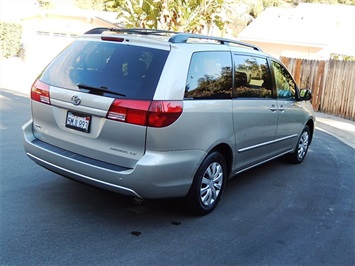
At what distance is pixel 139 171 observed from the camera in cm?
368

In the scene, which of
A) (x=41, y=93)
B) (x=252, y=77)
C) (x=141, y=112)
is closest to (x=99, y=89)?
(x=141, y=112)

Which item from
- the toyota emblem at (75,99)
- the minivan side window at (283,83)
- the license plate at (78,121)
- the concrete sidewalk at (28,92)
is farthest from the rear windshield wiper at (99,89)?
the concrete sidewalk at (28,92)

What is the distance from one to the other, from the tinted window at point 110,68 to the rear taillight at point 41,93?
0.25ft

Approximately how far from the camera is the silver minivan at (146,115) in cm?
372

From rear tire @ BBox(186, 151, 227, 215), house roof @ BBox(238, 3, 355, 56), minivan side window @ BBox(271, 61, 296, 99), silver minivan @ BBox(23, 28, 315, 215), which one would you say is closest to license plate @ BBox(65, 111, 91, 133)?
silver minivan @ BBox(23, 28, 315, 215)

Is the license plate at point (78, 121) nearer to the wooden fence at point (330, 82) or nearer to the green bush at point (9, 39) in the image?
the wooden fence at point (330, 82)

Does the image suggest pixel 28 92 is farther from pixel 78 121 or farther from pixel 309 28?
pixel 309 28

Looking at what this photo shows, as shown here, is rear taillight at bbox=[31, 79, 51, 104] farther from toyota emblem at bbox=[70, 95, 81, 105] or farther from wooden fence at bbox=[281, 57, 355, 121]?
wooden fence at bbox=[281, 57, 355, 121]

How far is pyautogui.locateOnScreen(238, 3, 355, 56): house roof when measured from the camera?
78.0 ft

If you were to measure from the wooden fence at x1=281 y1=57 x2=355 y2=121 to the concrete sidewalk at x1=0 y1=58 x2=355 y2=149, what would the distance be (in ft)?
1.23

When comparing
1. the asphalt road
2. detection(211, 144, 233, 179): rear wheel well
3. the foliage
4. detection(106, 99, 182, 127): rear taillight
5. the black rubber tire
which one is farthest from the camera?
the foliage

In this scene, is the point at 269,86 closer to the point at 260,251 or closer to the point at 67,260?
the point at 260,251

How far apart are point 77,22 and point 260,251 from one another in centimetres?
2625

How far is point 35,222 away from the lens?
3969mm
